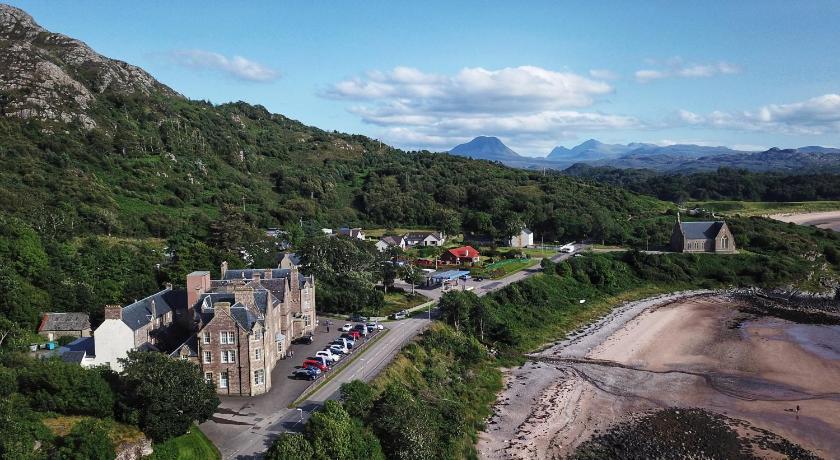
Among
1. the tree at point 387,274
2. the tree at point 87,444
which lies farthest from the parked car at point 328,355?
the tree at point 387,274

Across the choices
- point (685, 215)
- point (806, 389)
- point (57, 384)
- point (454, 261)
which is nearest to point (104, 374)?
point (57, 384)

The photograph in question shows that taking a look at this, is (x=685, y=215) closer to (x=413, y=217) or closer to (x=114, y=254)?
(x=413, y=217)

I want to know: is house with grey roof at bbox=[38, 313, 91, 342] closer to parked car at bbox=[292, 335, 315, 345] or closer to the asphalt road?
parked car at bbox=[292, 335, 315, 345]

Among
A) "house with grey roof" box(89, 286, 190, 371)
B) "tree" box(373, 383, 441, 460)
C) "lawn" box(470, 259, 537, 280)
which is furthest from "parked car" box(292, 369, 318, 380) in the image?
"lawn" box(470, 259, 537, 280)

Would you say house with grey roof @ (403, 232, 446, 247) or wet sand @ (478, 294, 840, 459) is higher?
house with grey roof @ (403, 232, 446, 247)

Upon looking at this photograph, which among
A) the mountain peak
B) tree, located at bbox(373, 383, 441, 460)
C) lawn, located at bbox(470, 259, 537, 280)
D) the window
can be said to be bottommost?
tree, located at bbox(373, 383, 441, 460)
